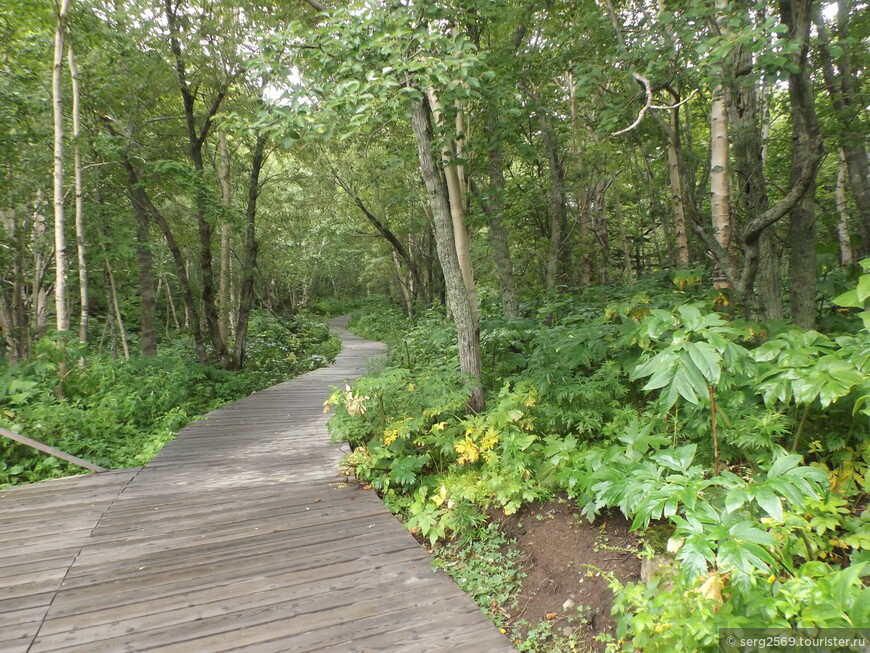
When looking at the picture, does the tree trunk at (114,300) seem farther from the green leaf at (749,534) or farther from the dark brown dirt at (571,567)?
the green leaf at (749,534)

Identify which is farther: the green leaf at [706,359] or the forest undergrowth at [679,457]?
the green leaf at [706,359]

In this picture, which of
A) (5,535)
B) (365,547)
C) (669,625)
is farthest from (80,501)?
(669,625)

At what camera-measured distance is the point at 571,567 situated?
3.02 meters

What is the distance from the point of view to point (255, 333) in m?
16.8

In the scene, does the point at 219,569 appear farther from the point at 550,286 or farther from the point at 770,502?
the point at 550,286

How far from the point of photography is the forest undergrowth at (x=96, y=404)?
5.24m

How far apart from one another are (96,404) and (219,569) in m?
5.00

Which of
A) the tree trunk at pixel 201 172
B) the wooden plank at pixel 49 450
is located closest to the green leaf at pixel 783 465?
the wooden plank at pixel 49 450

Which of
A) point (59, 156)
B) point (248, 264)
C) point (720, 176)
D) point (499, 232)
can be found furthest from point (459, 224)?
point (248, 264)

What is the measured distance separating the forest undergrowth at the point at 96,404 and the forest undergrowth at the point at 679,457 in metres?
3.34

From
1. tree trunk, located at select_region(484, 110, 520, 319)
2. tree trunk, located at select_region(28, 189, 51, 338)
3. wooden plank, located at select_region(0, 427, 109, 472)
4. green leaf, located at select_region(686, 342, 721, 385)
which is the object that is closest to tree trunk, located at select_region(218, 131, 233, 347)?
tree trunk, located at select_region(28, 189, 51, 338)

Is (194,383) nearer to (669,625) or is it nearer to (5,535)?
(5,535)

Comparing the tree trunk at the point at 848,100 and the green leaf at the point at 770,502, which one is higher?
the tree trunk at the point at 848,100

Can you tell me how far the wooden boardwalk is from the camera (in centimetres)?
250
